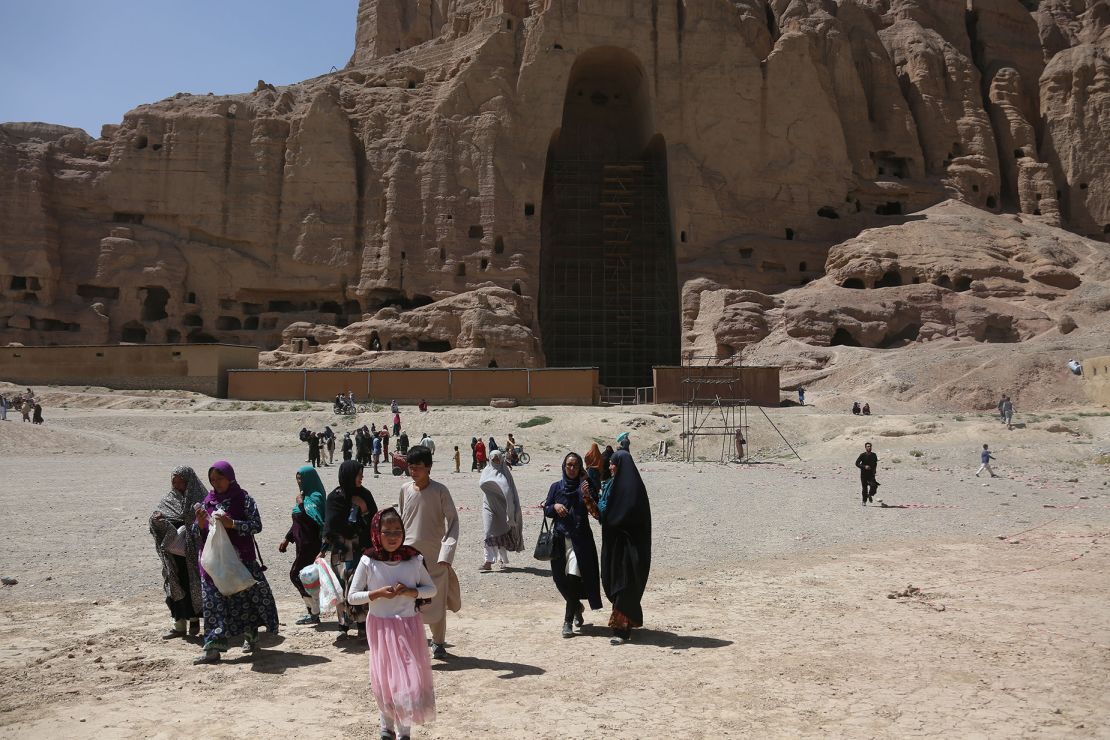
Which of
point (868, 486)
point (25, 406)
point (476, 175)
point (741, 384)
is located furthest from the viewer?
point (476, 175)

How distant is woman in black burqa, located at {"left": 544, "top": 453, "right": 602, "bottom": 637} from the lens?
7.09 meters

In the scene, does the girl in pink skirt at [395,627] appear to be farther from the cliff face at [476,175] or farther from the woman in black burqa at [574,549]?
the cliff face at [476,175]

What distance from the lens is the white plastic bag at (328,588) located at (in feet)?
22.0

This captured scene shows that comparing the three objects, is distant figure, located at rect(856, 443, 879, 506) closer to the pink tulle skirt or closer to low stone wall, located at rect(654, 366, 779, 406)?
the pink tulle skirt

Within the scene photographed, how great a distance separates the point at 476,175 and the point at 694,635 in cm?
3965

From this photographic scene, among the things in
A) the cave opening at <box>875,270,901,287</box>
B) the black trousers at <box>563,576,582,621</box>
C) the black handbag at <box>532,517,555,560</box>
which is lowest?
the black trousers at <box>563,576,582,621</box>

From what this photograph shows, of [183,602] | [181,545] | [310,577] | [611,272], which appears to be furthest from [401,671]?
[611,272]

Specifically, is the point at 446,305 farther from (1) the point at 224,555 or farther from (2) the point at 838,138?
(1) the point at 224,555

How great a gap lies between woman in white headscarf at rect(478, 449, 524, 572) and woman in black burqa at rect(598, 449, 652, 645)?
240 cm

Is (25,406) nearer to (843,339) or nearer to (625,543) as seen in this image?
(625,543)

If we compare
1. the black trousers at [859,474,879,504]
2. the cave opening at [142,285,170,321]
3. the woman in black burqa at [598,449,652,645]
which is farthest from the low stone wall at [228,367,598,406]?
the woman in black burqa at [598,449,652,645]

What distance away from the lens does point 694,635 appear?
23.0 ft

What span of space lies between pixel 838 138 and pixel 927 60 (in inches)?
358

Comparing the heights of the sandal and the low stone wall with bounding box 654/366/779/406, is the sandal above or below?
below
